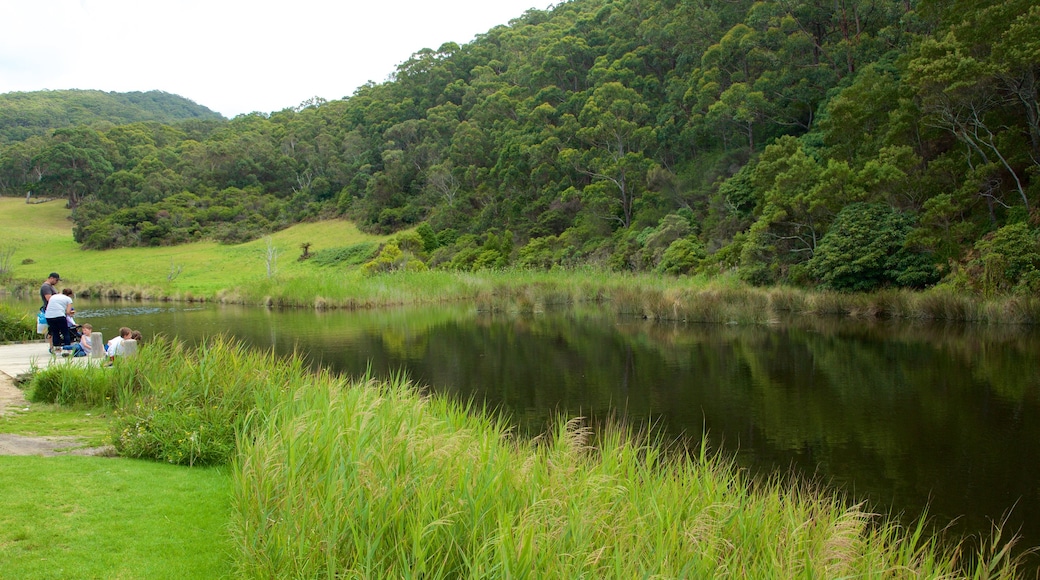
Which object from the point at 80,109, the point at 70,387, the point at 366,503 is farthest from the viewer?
the point at 80,109

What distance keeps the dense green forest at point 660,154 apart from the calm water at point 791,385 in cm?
558

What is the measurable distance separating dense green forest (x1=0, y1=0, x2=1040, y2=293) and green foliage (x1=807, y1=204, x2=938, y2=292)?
9cm

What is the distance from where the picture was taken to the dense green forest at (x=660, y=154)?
24.8m

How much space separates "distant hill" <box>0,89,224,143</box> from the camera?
331 feet

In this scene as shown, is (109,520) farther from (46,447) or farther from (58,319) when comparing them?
(58,319)

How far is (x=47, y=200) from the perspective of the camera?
82125 millimetres

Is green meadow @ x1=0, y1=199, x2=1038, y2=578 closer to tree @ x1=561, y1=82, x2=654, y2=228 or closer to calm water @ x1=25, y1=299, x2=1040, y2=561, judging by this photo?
calm water @ x1=25, y1=299, x2=1040, y2=561

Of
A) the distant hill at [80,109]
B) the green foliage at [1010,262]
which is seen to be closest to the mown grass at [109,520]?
the green foliage at [1010,262]

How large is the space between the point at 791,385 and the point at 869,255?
12.4m

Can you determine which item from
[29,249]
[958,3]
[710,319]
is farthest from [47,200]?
[958,3]

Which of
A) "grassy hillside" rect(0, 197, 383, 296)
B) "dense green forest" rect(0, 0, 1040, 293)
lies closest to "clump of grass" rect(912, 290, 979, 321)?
"dense green forest" rect(0, 0, 1040, 293)

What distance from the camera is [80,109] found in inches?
4569

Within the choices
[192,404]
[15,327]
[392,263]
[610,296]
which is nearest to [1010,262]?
[610,296]

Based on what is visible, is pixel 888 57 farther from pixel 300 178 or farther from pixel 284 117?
pixel 284 117
